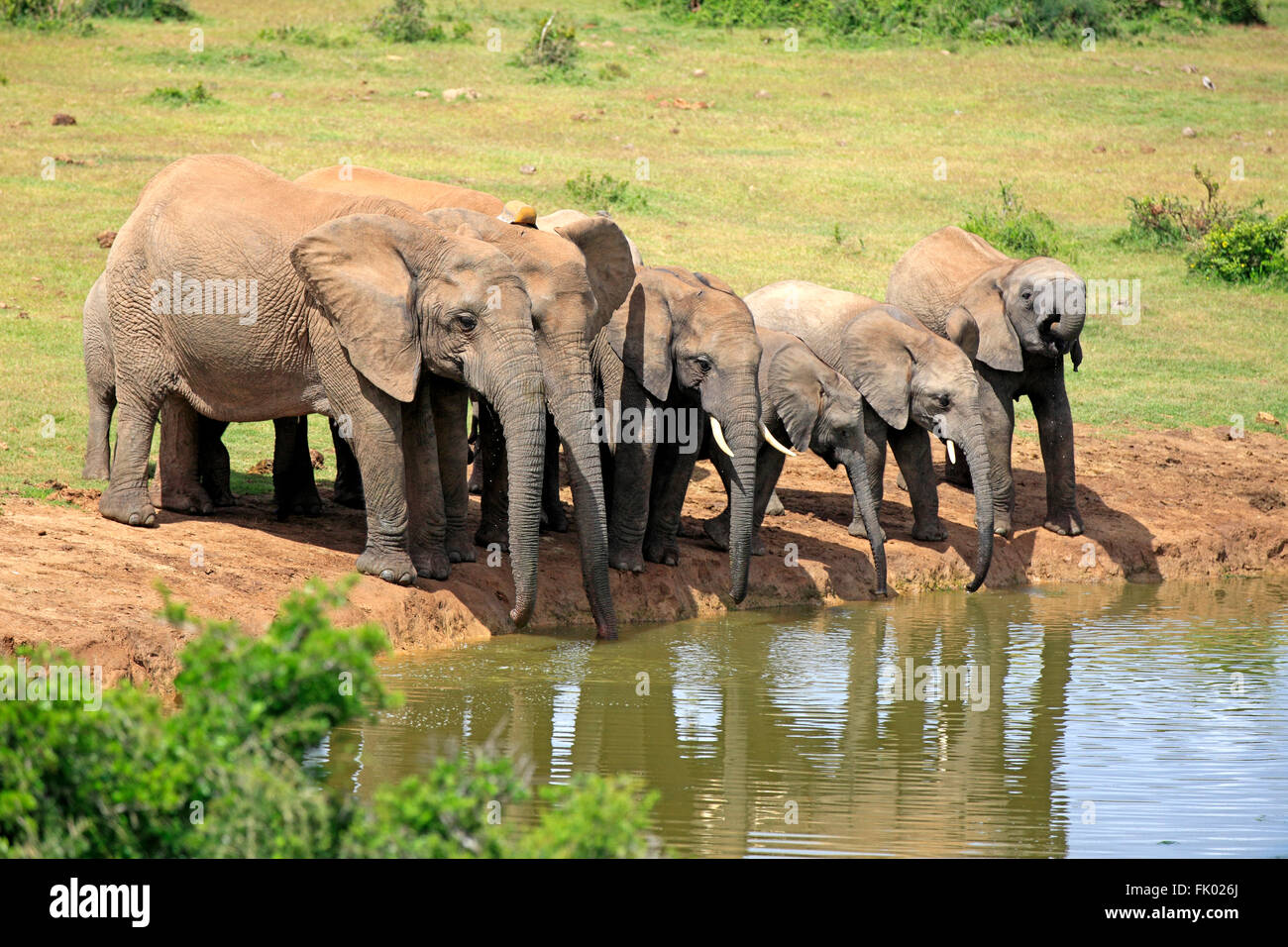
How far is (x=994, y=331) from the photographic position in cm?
1455

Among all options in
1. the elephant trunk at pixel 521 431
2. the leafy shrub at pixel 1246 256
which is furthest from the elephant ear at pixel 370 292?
the leafy shrub at pixel 1246 256

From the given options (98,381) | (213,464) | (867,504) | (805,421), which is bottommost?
(867,504)

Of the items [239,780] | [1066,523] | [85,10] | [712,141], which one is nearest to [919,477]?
[1066,523]

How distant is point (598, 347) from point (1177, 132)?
74.5ft

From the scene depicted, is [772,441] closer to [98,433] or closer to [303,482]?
[303,482]

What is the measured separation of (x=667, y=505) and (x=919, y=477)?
8.05 ft

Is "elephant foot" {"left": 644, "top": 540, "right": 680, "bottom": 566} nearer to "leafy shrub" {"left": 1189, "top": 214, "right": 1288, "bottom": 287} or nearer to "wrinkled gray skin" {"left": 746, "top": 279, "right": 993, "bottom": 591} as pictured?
"wrinkled gray skin" {"left": 746, "top": 279, "right": 993, "bottom": 591}

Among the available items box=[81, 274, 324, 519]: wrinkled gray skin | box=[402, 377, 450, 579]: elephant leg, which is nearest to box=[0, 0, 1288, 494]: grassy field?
box=[81, 274, 324, 519]: wrinkled gray skin

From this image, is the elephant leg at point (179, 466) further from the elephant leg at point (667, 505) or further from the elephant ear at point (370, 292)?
the elephant leg at point (667, 505)

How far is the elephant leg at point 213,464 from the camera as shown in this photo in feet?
40.4

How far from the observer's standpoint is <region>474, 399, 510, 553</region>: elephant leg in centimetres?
1209
